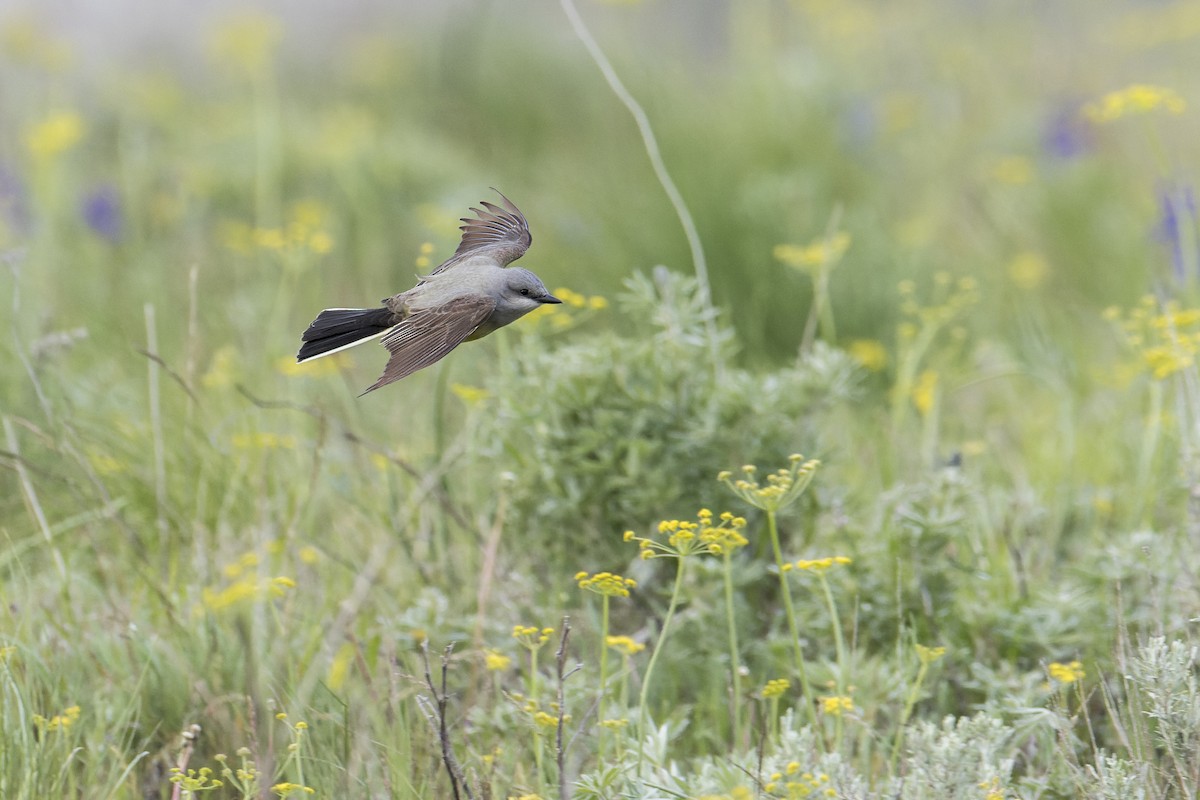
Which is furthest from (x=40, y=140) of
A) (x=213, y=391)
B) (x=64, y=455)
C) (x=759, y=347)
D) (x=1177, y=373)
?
(x=1177, y=373)

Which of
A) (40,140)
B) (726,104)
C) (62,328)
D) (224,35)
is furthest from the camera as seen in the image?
(224,35)

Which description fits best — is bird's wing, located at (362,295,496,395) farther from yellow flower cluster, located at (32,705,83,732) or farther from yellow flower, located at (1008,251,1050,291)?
yellow flower, located at (1008,251,1050,291)

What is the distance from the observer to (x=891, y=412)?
4.04m

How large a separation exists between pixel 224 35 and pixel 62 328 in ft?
8.58

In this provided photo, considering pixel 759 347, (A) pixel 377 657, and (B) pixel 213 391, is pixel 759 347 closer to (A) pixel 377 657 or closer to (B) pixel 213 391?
(B) pixel 213 391

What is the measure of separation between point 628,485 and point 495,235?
86cm

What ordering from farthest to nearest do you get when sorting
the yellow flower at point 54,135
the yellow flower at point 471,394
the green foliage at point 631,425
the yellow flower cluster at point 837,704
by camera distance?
the yellow flower at point 54,135
the yellow flower at point 471,394
the green foliage at point 631,425
the yellow flower cluster at point 837,704

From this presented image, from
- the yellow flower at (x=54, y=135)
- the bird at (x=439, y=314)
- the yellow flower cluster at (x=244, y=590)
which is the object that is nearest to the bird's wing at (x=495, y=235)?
the bird at (x=439, y=314)

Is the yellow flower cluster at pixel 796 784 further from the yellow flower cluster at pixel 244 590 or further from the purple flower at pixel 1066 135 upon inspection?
the purple flower at pixel 1066 135

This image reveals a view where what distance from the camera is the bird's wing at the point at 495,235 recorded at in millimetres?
1909

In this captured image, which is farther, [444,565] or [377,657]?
[444,565]

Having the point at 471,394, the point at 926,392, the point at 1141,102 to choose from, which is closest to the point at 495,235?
the point at 471,394

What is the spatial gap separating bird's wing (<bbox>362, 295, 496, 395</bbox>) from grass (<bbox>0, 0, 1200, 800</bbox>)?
485 mm

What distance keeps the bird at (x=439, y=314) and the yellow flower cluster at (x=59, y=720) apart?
2.65 ft
